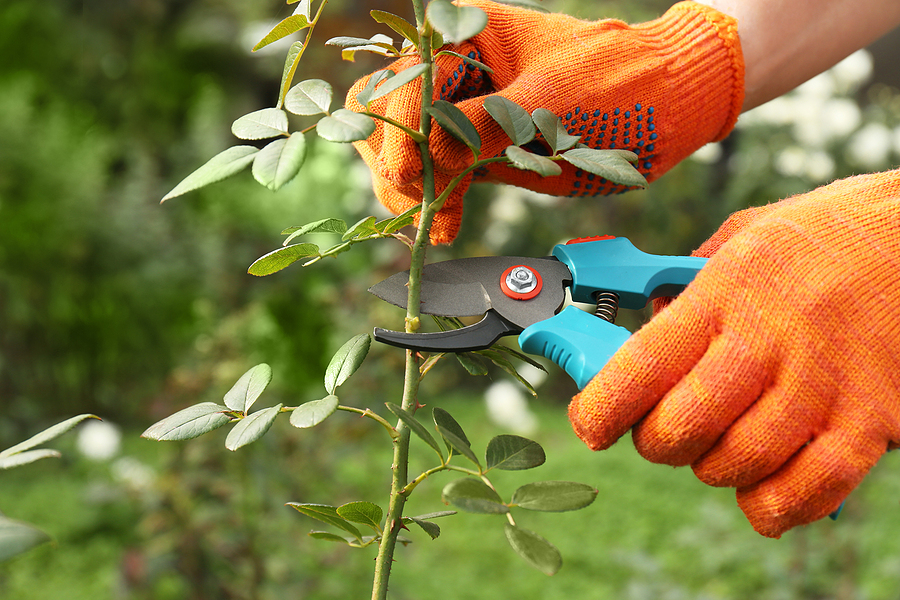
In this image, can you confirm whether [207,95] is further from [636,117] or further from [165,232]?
[636,117]

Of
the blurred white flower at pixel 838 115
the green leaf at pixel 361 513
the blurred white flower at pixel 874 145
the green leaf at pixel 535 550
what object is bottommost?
the blurred white flower at pixel 874 145

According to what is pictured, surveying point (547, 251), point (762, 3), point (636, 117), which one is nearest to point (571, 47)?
point (636, 117)

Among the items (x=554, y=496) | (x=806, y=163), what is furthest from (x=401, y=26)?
(x=806, y=163)

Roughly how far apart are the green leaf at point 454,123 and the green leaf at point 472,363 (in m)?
0.26

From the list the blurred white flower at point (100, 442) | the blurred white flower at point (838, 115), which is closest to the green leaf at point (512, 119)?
the blurred white flower at point (100, 442)

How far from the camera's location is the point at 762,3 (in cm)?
121

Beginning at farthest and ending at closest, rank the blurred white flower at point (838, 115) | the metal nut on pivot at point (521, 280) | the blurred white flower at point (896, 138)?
the blurred white flower at point (896, 138) → the blurred white flower at point (838, 115) → the metal nut on pivot at point (521, 280)

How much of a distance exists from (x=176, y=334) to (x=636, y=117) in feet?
7.84

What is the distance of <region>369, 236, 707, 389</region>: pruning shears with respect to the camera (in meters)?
0.80

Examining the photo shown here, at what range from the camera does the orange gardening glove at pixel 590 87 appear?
3.14 ft

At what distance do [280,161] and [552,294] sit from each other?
0.44 metres

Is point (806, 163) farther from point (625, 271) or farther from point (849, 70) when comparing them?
point (625, 271)

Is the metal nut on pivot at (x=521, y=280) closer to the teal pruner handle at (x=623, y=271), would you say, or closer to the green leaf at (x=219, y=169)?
the teal pruner handle at (x=623, y=271)

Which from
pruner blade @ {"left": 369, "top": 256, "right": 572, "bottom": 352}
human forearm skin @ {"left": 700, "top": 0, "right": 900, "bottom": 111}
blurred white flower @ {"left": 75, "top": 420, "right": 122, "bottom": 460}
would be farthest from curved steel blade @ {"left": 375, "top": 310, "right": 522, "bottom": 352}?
blurred white flower @ {"left": 75, "top": 420, "right": 122, "bottom": 460}
